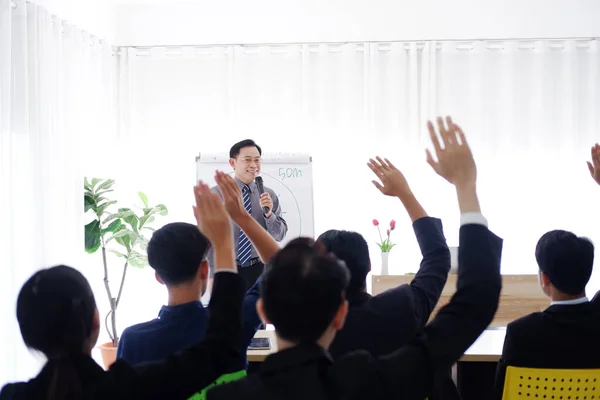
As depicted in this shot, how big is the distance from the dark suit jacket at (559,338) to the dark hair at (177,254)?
1.00 metres

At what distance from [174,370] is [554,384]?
48.5 inches

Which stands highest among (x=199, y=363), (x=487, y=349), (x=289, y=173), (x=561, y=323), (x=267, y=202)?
(x=289, y=173)

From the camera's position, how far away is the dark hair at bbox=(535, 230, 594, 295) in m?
1.96

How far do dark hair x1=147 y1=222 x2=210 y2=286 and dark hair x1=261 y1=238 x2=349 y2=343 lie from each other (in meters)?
0.60

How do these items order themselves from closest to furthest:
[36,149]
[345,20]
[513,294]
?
[36,149], [513,294], [345,20]

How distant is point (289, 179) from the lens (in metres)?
5.53

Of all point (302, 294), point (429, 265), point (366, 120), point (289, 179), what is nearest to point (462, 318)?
point (302, 294)

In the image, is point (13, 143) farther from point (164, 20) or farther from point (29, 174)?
point (164, 20)

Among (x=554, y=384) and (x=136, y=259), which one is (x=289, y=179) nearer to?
(x=136, y=259)

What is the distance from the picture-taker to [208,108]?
597 centimetres

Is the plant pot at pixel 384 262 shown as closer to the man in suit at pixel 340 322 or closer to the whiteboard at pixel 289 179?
the whiteboard at pixel 289 179

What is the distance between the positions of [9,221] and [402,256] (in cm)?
322

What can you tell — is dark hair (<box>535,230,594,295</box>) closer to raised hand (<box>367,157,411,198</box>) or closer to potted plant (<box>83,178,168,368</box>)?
raised hand (<box>367,157,411,198</box>)

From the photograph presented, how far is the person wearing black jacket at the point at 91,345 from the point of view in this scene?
108cm
